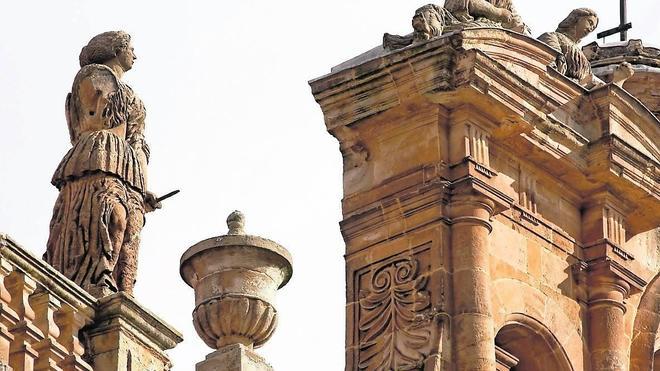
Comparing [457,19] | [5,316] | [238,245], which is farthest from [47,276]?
[457,19]

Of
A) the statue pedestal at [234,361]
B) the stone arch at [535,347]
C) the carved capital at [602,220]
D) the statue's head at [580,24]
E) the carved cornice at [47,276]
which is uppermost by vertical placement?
the statue's head at [580,24]

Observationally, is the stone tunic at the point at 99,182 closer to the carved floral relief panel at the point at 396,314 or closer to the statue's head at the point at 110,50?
the statue's head at the point at 110,50

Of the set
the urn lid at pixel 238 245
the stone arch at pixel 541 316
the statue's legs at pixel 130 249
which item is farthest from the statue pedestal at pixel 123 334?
the stone arch at pixel 541 316

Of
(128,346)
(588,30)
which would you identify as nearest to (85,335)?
(128,346)

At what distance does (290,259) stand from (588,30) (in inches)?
241

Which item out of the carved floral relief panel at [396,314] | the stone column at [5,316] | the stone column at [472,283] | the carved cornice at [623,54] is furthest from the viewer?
the carved cornice at [623,54]

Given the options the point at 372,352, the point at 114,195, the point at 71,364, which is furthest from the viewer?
the point at 372,352

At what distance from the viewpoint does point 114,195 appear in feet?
66.6

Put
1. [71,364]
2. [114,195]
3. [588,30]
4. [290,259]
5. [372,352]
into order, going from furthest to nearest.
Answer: [588,30], [372,352], [290,259], [114,195], [71,364]

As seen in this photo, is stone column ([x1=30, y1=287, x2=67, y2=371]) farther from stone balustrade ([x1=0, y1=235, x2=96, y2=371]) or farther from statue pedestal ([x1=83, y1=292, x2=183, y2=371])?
statue pedestal ([x1=83, y1=292, x2=183, y2=371])

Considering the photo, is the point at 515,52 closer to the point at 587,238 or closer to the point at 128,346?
the point at 587,238

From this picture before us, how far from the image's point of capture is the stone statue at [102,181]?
2012cm

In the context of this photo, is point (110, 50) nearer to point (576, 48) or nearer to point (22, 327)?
point (22, 327)

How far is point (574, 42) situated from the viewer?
1064 inches
